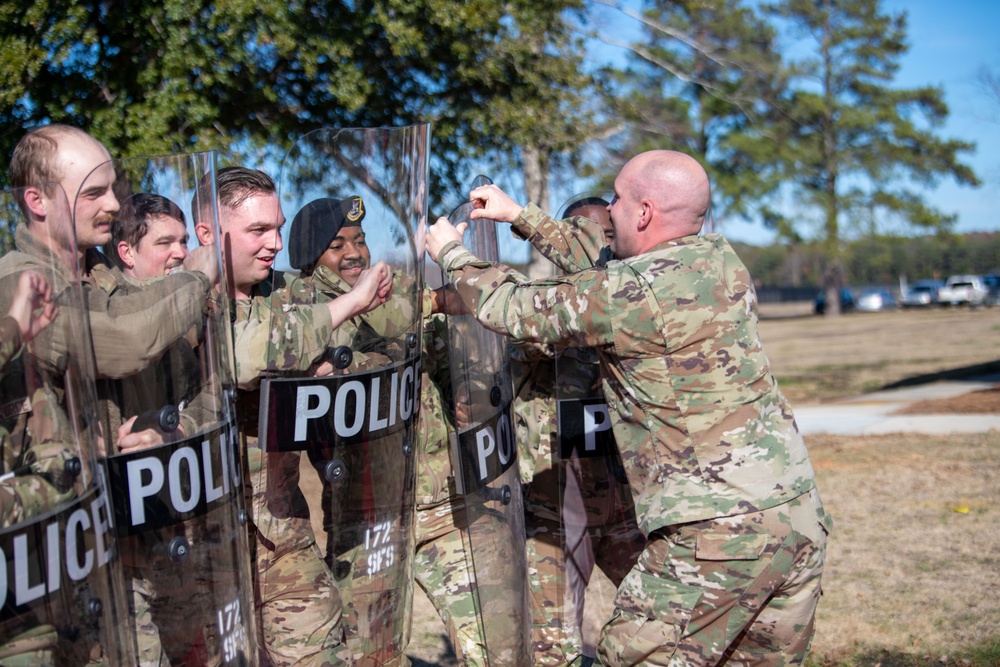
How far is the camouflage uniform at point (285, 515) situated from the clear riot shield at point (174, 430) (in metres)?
0.20

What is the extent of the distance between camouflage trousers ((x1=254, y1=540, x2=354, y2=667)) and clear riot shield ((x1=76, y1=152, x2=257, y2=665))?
28 cm

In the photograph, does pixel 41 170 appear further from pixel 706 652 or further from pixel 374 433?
pixel 706 652

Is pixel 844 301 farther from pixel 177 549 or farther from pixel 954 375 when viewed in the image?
pixel 177 549

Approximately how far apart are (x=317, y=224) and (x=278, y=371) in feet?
1.55

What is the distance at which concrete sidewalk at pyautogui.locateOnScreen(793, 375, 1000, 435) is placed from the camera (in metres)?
9.79

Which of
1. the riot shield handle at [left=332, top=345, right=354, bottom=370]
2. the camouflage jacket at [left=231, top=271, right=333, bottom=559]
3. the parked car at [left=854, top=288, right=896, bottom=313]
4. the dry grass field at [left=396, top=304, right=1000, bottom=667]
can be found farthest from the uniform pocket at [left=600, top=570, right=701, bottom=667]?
the parked car at [left=854, top=288, right=896, bottom=313]

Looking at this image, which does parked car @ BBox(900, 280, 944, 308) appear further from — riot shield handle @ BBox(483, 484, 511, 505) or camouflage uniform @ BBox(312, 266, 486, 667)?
riot shield handle @ BBox(483, 484, 511, 505)

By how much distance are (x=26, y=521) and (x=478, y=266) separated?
5.09ft

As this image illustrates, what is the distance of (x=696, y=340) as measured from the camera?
2.88m

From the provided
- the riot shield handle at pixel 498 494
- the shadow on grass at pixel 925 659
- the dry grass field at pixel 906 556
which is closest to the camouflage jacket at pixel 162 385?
the riot shield handle at pixel 498 494

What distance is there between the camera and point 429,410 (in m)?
4.03

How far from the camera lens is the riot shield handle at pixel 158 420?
2533 mm

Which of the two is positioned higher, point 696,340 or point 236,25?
point 236,25

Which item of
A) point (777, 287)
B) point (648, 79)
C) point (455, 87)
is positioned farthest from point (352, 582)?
point (777, 287)
